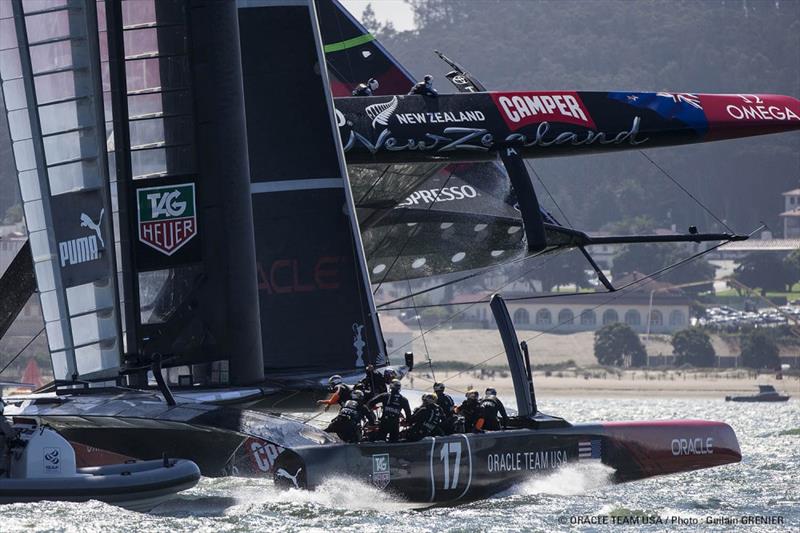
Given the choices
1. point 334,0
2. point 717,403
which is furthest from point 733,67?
point 334,0

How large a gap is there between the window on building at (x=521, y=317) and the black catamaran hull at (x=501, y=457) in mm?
53923

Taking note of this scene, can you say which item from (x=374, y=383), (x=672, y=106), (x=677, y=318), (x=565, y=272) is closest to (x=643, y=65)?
(x=565, y=272)

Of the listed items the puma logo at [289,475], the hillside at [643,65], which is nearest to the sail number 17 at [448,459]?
the puma logo at [289,475]

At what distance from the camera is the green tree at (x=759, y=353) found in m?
61.5

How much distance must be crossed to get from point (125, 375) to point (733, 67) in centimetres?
10580

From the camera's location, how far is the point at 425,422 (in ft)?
39.9

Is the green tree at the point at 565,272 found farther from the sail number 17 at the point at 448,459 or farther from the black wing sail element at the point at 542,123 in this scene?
the sail number 17 at the point at 448,459

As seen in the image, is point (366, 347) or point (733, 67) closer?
point (366, 347)

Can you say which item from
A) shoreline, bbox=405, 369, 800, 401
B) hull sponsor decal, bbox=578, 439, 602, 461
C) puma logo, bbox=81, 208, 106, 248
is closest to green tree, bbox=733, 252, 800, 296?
shoreline, bbox=405, 369, 800, 401

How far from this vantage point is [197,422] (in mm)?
11398

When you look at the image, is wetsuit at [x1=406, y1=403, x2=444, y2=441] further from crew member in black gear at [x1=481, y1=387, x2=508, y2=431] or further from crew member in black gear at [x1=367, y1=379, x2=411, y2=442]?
crew member in black gear at [x1=481, y1=387, x2=508, y2=431]

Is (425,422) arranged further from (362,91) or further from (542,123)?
(362,91)

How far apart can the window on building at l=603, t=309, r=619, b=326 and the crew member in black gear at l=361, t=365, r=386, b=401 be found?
5568 centimetres

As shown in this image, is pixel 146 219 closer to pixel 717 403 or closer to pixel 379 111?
pixel 379 111
